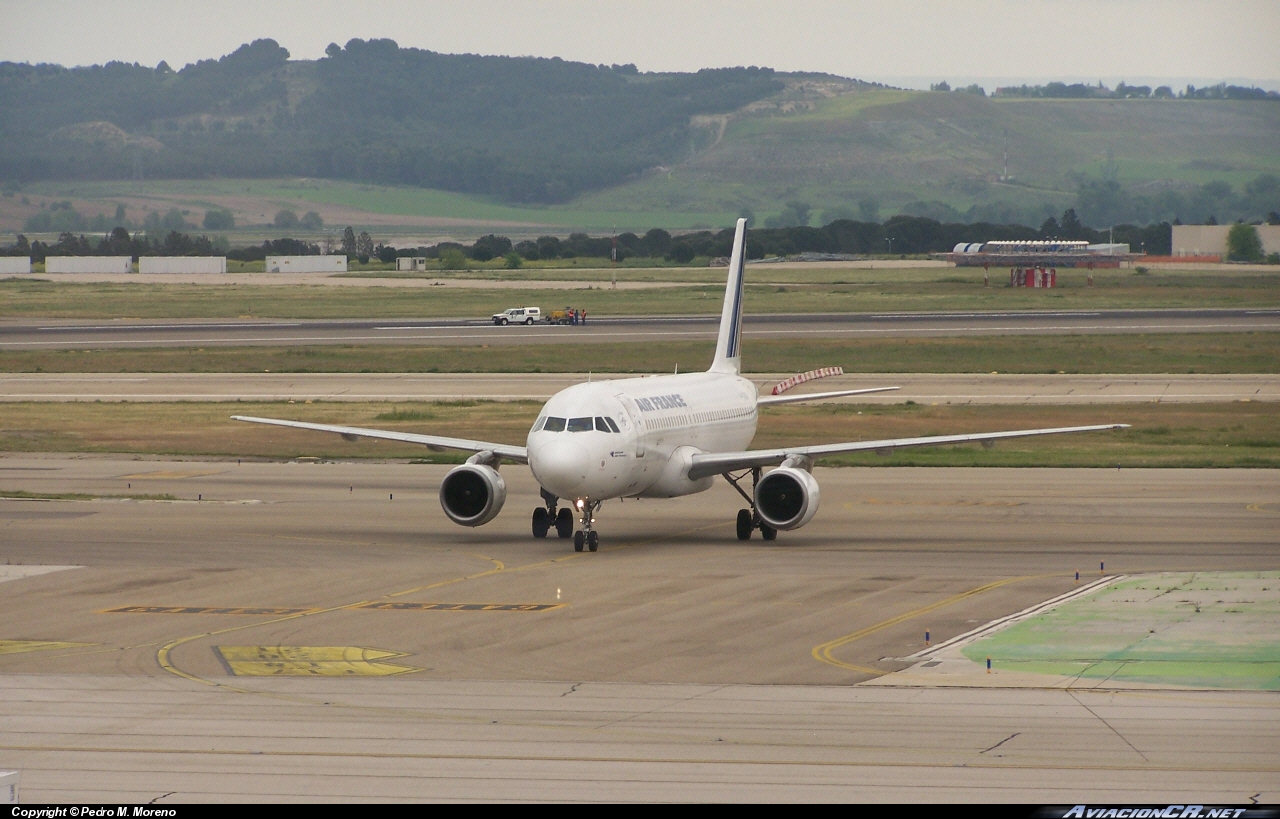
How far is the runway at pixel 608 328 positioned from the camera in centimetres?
11106

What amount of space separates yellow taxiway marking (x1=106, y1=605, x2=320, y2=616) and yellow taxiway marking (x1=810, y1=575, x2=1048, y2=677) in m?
10.8

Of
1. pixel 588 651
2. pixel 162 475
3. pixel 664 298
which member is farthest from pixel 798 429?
pixel 664 298

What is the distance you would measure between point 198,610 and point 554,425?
10.4 meters

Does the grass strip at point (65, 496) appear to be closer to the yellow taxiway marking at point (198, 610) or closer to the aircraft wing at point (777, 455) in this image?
the yellow taxiway marking at point (198, 610)

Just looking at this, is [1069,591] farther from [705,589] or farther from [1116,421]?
[1116,421]

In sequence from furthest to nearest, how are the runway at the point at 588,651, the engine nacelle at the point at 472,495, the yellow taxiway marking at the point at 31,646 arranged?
the engine nacelle at the point at 472,495, the yellow taxiway marking at the point at 31,646, the runway at the point at 588,651

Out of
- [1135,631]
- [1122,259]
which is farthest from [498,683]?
[1122,259]

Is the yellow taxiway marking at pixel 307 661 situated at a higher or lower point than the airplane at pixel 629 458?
lower

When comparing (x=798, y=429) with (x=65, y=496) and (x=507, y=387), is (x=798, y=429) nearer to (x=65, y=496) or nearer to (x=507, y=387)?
(x=507, y=387)

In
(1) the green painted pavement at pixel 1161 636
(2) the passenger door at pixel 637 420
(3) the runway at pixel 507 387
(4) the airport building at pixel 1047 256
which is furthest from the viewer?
(4) the airport building at pixel 1047 256

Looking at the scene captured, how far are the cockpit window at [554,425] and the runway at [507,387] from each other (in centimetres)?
3802

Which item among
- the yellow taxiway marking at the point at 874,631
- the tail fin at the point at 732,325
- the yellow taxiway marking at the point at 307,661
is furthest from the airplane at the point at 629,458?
the yellow taxiway marking at the point at 307,661

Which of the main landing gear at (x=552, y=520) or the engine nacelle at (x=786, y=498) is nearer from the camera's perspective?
the engine nacelle at (x=786, y=498)

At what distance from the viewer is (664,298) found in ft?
506
